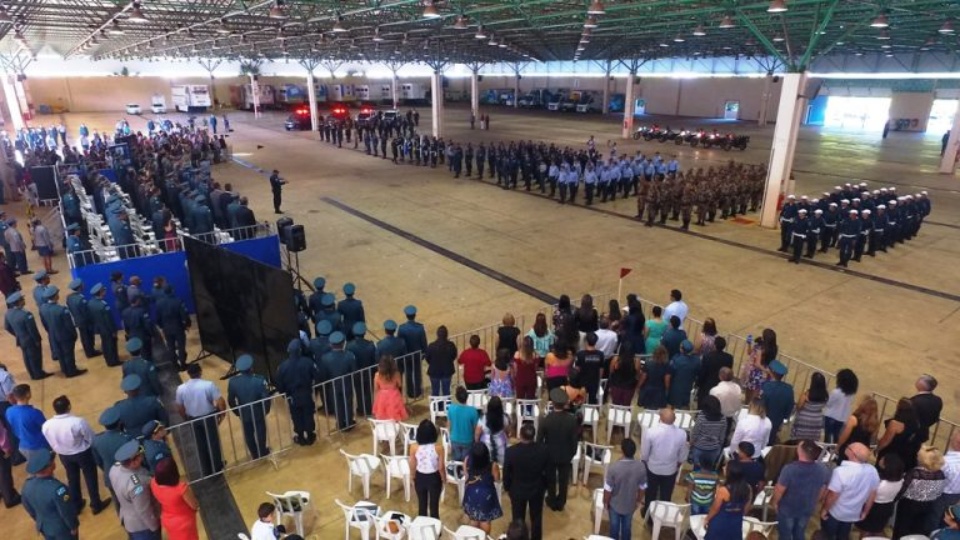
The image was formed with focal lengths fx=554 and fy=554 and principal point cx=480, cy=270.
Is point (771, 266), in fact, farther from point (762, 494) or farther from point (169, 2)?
point (169, 2)

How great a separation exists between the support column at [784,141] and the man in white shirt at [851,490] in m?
14.4

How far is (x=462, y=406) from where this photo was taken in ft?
Answer: 18.3

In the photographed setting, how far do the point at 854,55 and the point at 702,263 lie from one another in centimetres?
4133

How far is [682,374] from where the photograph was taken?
7.00 meters


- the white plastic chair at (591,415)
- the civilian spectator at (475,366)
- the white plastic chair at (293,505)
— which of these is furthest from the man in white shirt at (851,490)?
the white plastic chair at (293,505)

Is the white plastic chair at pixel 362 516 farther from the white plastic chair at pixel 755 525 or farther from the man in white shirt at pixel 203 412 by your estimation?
the white plastic chair at pixel 755 525

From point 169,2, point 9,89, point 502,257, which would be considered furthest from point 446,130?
point 502,257

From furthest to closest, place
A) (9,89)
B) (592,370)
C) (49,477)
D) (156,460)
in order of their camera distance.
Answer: (9,89)
(592,370)
(156,460)
(49,477)

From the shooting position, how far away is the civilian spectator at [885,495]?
5.01 meters

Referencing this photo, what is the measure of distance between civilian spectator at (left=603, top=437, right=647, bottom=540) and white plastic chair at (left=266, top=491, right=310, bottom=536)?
9.53 feet

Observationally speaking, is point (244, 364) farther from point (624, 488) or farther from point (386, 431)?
point (624, 488)

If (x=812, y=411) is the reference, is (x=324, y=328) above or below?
above

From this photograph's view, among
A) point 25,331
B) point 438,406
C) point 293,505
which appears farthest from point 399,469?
point 25,331

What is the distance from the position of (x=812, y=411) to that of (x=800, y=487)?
62.2 inches
